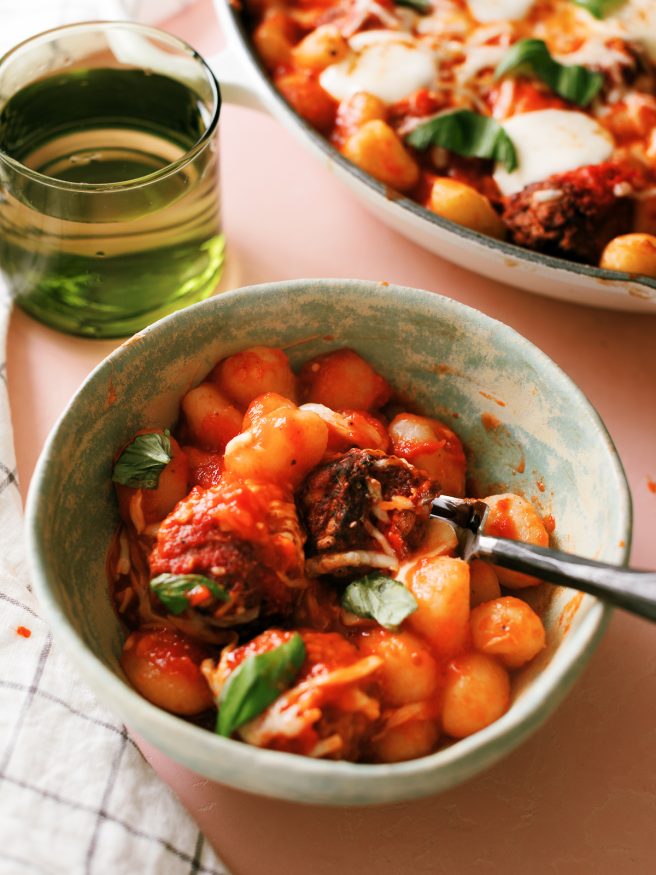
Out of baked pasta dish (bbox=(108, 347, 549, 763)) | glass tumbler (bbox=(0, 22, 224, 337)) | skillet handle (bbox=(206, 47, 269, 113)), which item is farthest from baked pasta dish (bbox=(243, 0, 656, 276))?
baked pasta dish (bbox=(108, 347, 549, 763))

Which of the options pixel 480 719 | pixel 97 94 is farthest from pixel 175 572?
pixel 97 94

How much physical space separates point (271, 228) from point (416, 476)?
801 mm

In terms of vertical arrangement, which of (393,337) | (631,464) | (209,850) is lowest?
(209,850)

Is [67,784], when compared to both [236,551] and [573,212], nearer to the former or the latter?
[236,551]

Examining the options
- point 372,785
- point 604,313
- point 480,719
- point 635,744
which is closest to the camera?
point 372,785

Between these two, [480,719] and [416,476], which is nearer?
[480,719]

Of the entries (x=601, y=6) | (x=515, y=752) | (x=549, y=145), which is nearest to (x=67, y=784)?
(x=515, y=752)

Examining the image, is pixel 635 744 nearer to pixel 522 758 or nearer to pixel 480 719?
pixel 522 758

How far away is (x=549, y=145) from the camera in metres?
1.79

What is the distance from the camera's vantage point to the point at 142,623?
3.92 feet

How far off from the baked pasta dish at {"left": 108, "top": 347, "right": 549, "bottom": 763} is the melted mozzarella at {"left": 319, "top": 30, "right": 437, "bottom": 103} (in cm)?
78

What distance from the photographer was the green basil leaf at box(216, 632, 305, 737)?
1.01 meters

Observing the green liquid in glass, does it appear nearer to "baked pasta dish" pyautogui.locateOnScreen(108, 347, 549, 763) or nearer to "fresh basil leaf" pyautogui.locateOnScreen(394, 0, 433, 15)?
"baked pasta dish" pyautogui.locateOnScreen(108, 347, 549, 763)

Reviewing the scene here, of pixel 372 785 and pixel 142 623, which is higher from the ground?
pixel 372 785
